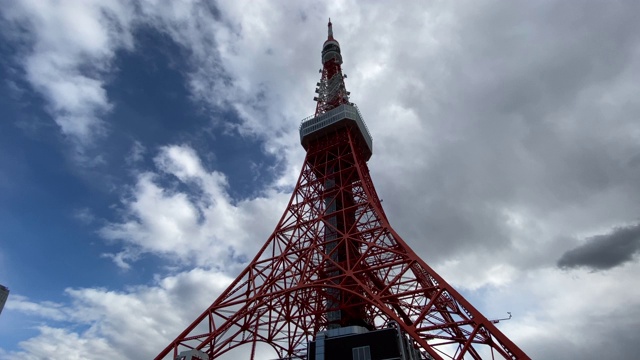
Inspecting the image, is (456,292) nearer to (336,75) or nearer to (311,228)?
(311,228)

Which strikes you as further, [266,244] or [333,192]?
[333,192]

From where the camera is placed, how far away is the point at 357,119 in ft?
91.6

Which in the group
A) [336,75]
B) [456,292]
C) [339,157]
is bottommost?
[456,292]

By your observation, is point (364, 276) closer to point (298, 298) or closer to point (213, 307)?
point (298, 298)

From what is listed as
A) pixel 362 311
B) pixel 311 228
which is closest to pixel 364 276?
pixel 362 311

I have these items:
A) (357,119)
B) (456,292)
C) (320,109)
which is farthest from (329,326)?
(320,109)

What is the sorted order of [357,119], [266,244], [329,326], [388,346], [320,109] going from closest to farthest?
[388,346]
[329,326]
[266,244]
[357,119]
[320,109]

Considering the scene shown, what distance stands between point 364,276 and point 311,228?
4761 millimetres

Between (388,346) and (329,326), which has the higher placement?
(329,326)

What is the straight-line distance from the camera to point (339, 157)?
26.1m

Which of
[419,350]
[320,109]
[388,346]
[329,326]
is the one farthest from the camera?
[320,109]

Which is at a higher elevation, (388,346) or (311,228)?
(311,228)

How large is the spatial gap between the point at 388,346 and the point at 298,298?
269 inches

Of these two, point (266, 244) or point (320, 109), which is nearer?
point (266, 244)
